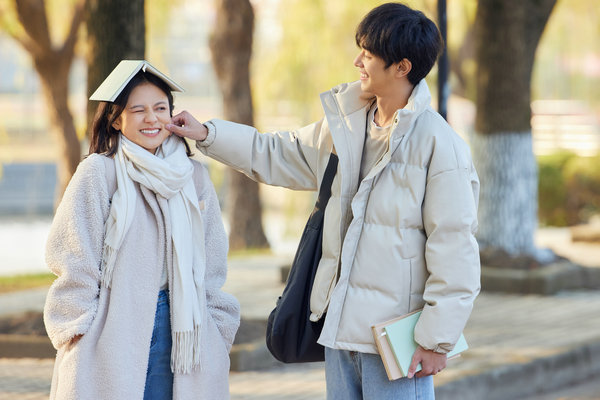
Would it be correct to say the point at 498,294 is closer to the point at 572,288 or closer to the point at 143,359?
the point at 572,288

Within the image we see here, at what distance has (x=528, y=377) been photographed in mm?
6039

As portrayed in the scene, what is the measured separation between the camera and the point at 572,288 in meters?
9.11

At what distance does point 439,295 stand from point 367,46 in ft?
2.78

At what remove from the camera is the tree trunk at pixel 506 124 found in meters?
9.10

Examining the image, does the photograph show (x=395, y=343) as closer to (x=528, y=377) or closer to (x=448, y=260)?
(x=448, y=260)

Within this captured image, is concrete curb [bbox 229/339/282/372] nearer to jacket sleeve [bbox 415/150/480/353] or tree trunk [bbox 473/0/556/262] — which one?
jacket sleeve [bbox 415/150/480/353]

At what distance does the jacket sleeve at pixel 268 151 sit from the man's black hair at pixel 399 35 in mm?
496

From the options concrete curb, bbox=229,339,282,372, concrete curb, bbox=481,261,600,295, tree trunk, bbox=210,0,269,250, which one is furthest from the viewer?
tree trunk, bbox=210,0,269,250

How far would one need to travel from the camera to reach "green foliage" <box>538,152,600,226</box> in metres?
17.2

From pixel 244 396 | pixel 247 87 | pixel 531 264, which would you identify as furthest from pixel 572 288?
pixel 247 87

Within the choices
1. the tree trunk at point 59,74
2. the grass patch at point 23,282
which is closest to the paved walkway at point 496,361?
the grass patch at point 23,282

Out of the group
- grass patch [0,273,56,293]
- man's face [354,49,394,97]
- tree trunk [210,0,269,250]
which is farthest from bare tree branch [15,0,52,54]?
man's face [354,49,394,97]

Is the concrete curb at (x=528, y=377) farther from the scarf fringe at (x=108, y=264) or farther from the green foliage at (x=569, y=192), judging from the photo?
the green foliage at (x=569, y=192)

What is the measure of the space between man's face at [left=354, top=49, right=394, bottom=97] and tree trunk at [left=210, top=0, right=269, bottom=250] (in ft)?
30.2
